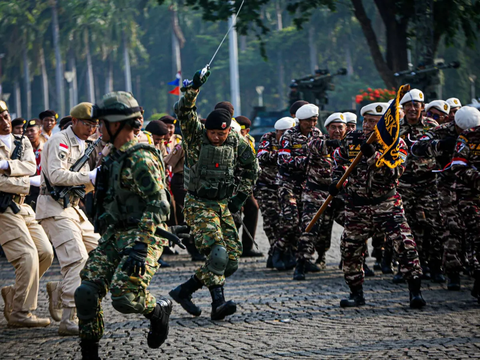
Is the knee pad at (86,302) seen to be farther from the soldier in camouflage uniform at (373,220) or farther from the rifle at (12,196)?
the soldier in camouflage uniform at (373,220)

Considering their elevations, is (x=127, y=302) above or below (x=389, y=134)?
below

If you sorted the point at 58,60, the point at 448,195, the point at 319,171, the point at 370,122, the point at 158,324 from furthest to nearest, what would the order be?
1. the point at 58,60
2. the point at 319,171
3. the point at 448,195
4. the point at 370,122
5. the point at 158,324

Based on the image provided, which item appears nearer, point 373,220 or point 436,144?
point 373,220

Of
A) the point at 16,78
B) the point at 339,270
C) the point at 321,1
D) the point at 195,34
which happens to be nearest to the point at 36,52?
the point at 16,78

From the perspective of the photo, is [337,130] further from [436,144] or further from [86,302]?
[86,302]

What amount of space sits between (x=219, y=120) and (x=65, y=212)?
1663 millimetres

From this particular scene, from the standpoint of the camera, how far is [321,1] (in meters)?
19.2

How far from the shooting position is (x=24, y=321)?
24.2 ft

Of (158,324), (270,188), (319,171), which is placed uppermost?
(319,171)

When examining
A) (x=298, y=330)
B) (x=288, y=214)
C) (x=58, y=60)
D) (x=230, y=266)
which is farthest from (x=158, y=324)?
(x=58, y=60)

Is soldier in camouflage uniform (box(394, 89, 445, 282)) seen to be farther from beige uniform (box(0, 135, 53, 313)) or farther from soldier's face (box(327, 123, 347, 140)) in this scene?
beige uniform (box(0, 135, 53, 313))

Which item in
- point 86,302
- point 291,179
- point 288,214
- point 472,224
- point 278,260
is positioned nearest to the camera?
point 86,302

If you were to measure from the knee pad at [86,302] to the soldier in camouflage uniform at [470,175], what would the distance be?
4134 mm

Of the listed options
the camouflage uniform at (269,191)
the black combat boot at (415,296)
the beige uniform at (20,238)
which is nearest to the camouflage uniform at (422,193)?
the black combat boot at (415,296)
